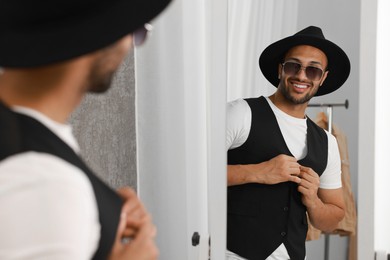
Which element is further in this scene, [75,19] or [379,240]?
[379,240]

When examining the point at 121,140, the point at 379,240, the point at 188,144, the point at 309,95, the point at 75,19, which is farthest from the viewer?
the point at 121,140

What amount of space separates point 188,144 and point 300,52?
422mm

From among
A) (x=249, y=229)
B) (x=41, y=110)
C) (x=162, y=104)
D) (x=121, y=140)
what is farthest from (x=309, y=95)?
(x=41, y=110)

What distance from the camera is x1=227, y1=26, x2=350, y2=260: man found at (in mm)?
1456

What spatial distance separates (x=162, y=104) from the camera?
1817 millimetres

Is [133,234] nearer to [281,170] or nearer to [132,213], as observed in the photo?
[132,213]

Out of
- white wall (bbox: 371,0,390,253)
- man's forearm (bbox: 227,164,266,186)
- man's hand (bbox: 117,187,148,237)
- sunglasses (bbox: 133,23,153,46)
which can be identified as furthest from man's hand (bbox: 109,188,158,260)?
white wall (bbox: 371,0,390,253)

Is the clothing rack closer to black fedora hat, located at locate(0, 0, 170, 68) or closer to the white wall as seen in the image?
the white wall

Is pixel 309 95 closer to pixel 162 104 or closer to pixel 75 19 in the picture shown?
pixel 162 104

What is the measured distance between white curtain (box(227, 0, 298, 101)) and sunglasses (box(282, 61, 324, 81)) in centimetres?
6

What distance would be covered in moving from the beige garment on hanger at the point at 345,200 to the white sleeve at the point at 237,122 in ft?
0.69

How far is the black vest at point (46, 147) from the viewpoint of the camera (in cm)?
57

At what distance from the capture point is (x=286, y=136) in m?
1.47

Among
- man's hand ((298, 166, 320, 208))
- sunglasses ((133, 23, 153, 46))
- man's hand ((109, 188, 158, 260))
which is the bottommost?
man's hand ((298, 166, 320, 208))
